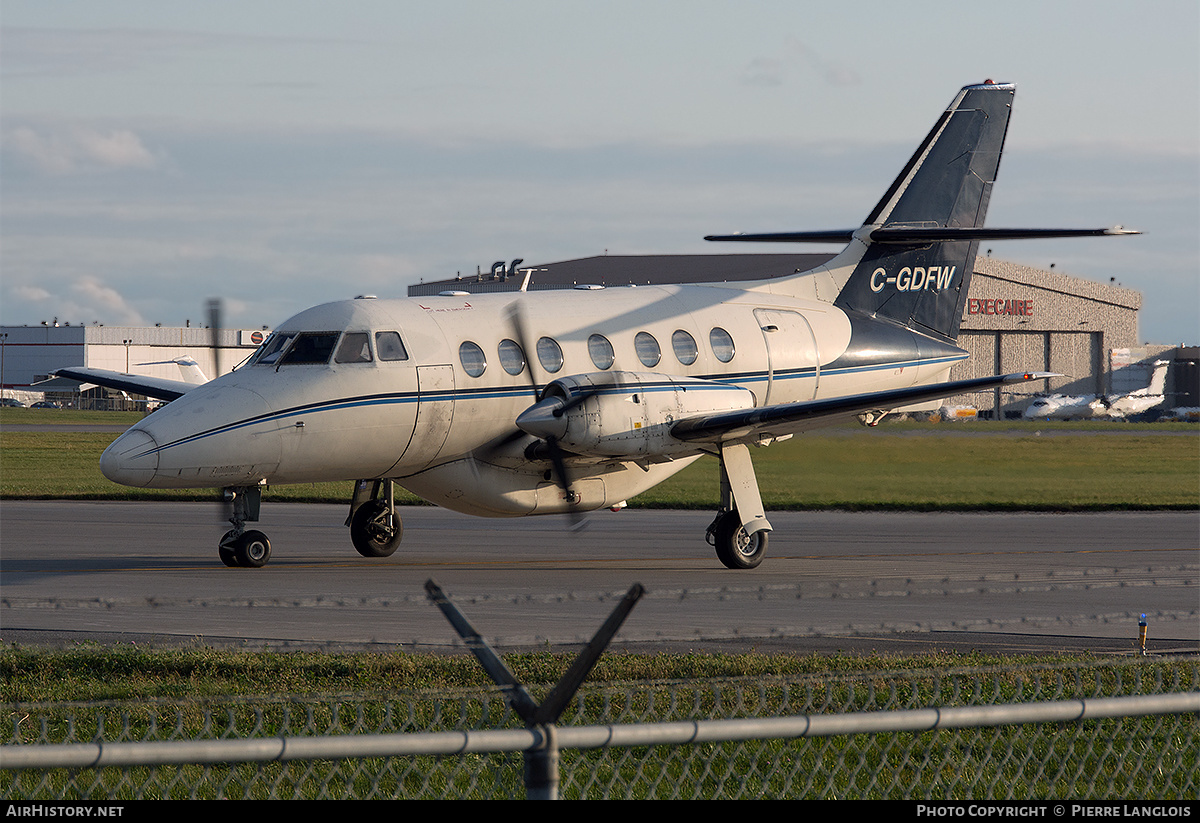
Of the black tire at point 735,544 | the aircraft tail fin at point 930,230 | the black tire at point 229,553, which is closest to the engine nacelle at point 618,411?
the black tire at point 735,544

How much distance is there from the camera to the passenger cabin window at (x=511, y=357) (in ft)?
56.5

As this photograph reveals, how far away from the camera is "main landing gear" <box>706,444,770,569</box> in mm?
17297

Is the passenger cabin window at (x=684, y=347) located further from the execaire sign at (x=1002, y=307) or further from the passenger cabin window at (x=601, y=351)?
the execaire sign at (x=1002, y=307)

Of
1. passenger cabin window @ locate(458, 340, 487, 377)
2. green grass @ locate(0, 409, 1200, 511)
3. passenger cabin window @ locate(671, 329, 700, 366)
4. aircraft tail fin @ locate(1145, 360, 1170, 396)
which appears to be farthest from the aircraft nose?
aircraft tail fin @ locate(1145, 360, 1170, 396)

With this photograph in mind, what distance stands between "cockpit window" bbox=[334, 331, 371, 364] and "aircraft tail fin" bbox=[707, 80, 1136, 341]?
7.99 meters

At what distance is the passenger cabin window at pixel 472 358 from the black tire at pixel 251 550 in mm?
3374

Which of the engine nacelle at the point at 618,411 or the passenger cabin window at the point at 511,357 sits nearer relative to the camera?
the engine nacelle at the point at 618,411

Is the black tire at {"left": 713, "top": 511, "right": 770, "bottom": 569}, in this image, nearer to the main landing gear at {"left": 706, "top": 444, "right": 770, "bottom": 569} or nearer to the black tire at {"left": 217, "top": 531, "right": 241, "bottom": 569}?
the main landing gear at {"left": 706, "top": 444, "right": 770, "bottom": 569}

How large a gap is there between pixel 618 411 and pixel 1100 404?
236ft

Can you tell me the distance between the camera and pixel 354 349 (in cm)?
1617

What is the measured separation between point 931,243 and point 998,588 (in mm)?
8681

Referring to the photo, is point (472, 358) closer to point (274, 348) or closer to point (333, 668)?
point (274, 348)

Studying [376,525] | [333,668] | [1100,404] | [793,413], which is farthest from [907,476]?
[1100,404]
